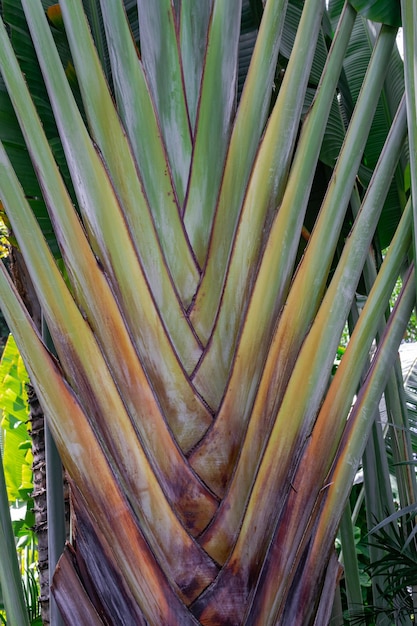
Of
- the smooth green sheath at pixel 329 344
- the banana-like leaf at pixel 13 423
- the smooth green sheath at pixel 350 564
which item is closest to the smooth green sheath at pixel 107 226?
the smooth green sheath at pixel 329 344

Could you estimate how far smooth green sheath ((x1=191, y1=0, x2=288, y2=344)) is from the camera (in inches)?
25.2

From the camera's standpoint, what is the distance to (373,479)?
3.51ft

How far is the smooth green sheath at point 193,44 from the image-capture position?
69 cm

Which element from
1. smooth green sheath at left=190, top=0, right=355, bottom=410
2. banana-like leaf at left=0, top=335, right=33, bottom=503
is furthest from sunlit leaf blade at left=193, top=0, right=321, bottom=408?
banana-like leaf at left=0, top=335, right=33, bottom=503

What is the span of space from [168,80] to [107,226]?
8.3 inches

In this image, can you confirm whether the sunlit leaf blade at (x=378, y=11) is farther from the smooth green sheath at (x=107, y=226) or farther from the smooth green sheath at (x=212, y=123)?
the smooth green sheath at (x=107, y=226)

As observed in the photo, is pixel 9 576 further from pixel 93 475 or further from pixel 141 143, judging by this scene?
pixel 141 143

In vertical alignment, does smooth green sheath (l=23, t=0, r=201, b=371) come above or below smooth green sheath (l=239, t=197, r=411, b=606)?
above

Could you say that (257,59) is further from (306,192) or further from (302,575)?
(302,575)

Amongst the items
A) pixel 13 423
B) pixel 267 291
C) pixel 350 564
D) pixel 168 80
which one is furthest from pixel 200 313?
pixel 13 423

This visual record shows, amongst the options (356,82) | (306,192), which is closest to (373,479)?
(306,192)

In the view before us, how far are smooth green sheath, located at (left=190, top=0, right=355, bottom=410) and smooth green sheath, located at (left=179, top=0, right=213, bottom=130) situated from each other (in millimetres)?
151

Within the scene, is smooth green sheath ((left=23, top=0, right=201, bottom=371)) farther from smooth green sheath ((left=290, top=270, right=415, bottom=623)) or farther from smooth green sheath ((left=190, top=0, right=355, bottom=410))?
smooth green sheath ((left=290, top=270, right=415, bottom=623))

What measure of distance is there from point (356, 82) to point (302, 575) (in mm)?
1171
